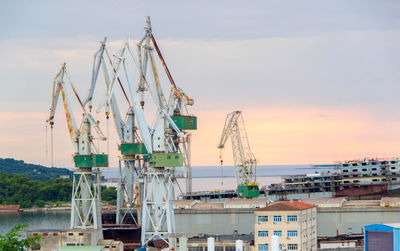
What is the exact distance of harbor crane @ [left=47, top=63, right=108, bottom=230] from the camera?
10531 centimetres

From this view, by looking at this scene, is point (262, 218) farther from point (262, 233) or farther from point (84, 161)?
point (84, 161)

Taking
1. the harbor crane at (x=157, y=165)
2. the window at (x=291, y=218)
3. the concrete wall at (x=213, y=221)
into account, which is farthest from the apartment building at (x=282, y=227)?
the concrete wall at (x=213, y=221)

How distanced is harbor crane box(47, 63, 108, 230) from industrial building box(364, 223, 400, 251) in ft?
102

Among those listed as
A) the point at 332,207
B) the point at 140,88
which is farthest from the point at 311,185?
the point at 140,88

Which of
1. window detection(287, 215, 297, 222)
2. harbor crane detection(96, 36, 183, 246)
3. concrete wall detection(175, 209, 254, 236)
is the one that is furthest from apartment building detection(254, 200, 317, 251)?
concrete wall detection(175, 209, 254, 236)

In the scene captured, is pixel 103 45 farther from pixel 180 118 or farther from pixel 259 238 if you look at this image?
pixel 259 238

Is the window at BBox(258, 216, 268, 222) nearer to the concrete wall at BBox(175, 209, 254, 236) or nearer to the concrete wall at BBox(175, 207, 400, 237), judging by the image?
the concrete wall at BBox(175, 207, 400, 237)

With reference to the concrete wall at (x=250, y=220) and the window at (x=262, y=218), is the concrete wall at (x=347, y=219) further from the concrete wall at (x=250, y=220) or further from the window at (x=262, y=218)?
the window at (x=262, y=218)

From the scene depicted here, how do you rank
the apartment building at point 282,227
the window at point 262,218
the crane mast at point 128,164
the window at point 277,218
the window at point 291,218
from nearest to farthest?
the apartment building at point 282,227 → the window at point 291,218 → the window at point 277,218 → the window at point 262,218 → the crane mast at point 128,164

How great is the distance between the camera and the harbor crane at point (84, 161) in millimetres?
105312

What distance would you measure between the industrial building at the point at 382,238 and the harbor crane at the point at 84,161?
3099 centimetres

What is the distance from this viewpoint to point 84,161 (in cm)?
10531

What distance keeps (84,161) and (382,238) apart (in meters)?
A: 35.1

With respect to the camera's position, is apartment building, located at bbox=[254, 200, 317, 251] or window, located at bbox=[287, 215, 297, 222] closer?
apartment building, located at bbox=[254, 200, 317, 251]
